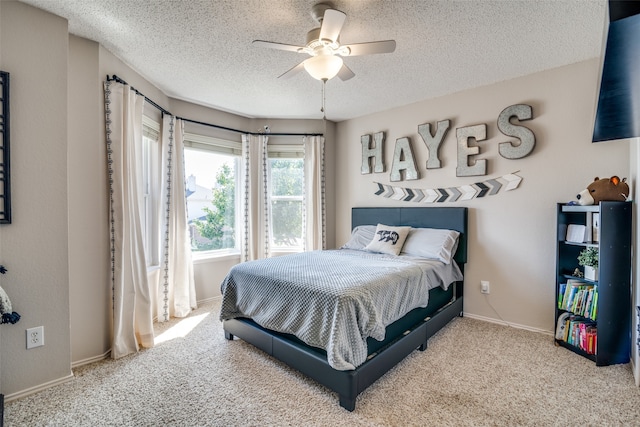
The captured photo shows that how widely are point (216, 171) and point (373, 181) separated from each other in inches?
83.5

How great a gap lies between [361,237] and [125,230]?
2.49 m

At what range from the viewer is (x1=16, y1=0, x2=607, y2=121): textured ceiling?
1.86 meters

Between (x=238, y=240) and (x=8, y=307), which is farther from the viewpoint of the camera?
(x=238, y=240)

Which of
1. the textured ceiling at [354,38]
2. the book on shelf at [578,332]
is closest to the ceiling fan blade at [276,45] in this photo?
the textured ceiling at [354,38]

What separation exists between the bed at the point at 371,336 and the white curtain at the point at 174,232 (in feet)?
3.14

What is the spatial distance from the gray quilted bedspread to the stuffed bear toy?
1.24m

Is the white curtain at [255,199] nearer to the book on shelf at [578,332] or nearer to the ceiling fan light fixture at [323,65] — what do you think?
the ceiling fan light fixture at [323,65]

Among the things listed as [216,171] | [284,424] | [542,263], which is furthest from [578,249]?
[216,171]

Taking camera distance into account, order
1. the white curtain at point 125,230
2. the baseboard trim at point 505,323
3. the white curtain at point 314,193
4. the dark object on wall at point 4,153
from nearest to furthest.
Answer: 1. the dark object on wall at point 4,153
2. the white curtain at point 125,230
3. the baseboard trim at point 505,323
4. the white curtain at point 314,193

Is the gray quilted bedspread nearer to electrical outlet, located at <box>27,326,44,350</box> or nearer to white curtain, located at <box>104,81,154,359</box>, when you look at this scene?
white curtain, located at <box>104,81,154,359</box>

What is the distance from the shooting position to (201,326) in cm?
303

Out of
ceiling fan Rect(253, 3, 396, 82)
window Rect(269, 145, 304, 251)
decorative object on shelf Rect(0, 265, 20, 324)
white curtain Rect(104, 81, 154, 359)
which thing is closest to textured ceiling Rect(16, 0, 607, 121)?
ceiling fan Rect(253, 3, 396, 82)

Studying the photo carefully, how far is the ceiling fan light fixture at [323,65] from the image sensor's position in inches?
74.7

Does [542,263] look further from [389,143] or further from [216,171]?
[216,171]
